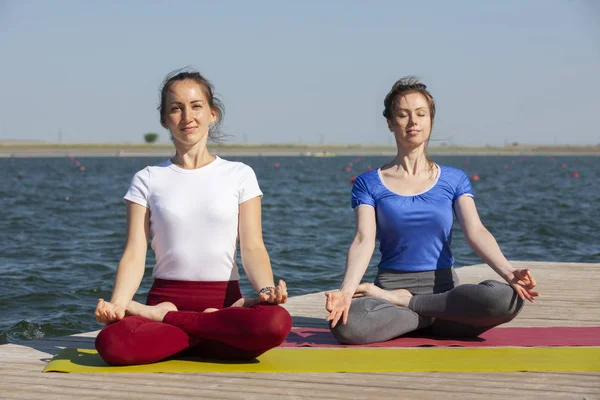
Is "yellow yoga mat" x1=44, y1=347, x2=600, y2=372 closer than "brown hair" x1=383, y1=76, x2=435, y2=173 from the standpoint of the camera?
Yes

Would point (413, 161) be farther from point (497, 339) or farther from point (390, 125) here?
point (497, 339)

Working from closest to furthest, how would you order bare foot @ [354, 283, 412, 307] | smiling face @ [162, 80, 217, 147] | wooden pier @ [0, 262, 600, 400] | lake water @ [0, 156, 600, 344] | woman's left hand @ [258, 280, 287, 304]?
wooden pier @ [0, 262, 600, 400], woman's left hand @ [258, 280, 287, 304], smiling face @ [162, 80, 217, 147], bare foot @ [354, 283, 412, 307], lake water @ [0, 156, 600, 344]

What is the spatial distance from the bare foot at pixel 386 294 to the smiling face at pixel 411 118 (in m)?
0.84

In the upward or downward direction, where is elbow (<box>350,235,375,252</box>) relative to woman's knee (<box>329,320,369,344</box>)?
upward

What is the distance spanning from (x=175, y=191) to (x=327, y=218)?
19043 millimetres

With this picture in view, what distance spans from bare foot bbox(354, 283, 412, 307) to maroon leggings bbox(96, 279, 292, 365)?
0.87 metres

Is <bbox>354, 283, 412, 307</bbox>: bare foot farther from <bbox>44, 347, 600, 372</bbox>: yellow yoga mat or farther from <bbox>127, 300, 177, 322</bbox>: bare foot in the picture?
<bbox>127, 300, 177, 322</bbox>: bare foot

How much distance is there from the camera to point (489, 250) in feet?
16.3

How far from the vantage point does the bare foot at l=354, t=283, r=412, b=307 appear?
5.10 m

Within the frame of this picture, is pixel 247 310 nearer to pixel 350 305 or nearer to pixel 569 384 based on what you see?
pixel 350 305

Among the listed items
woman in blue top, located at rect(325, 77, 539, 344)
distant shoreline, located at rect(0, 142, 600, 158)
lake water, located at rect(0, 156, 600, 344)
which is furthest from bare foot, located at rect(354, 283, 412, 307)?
distant shoreline, located at rect(0, 142, 600, 158)

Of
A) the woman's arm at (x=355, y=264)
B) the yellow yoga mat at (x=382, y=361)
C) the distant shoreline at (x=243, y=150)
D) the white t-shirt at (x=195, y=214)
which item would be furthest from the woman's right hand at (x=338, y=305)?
the distant shoreline at (x=243, y=150)

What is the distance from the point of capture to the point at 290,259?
1448cm

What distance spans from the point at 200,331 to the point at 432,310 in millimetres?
1448
